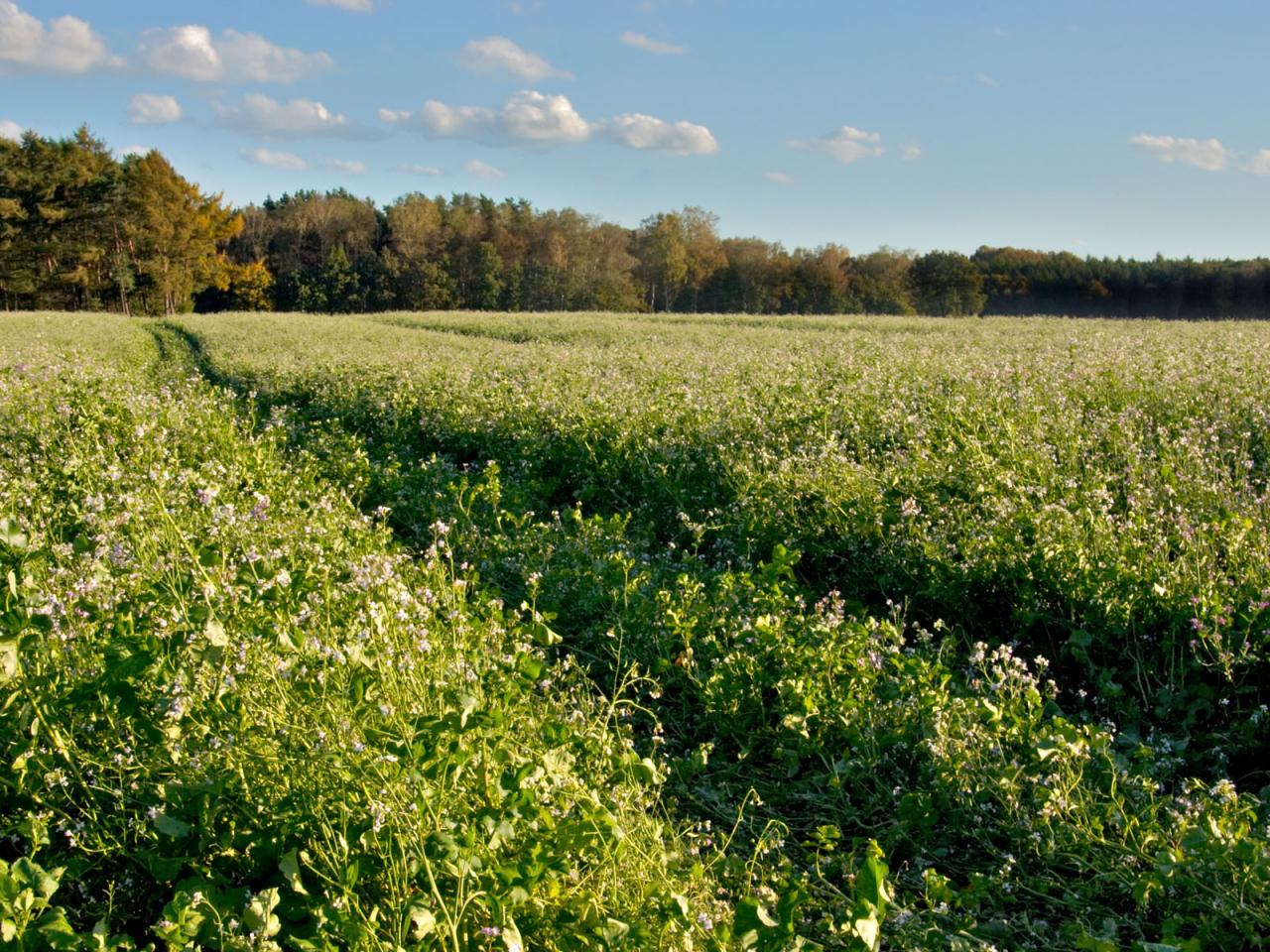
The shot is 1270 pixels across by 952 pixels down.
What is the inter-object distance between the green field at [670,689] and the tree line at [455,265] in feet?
168

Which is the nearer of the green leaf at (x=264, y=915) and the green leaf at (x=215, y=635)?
the green leaf at (x=264, y=915)

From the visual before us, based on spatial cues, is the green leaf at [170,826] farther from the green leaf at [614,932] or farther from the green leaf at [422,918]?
the green leaf at [614,932]

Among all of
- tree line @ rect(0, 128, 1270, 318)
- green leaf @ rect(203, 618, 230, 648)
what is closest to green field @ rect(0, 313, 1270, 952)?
green leaf @ rect(203, 618, 230, 648)

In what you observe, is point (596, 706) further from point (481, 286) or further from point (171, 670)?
point (481, 286)

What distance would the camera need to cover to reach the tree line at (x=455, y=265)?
196 ft

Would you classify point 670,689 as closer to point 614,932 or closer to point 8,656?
point 614,932

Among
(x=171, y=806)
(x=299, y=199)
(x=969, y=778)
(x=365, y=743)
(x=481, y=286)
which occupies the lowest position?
(x=969, y=778)

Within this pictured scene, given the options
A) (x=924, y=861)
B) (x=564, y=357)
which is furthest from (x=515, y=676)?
(x=564, y=357)

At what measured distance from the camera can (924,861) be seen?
13.9 feet

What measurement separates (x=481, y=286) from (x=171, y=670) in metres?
76.3

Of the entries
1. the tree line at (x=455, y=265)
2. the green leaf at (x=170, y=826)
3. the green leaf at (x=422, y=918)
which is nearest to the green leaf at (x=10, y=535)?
the green leaf at (x=170, y=826)

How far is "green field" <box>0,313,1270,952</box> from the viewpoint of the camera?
3.33m

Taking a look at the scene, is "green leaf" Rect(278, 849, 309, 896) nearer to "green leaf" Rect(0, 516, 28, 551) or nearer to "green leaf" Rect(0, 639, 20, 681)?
"green leaf" Rect(0, 639, 20, 681)

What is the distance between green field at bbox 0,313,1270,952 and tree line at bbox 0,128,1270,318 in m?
51.1
